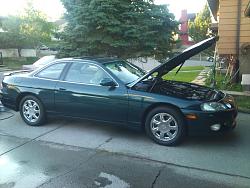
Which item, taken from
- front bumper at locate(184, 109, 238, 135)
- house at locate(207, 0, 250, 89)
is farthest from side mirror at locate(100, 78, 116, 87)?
house at locate(207, 0, 250, 89)

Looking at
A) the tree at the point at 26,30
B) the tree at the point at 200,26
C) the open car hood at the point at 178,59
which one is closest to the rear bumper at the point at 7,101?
the open car hood at the point at 178,59

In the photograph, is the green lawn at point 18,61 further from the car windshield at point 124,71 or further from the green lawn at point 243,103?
the car windshield at point 124,71

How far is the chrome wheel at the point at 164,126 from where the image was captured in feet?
18.0

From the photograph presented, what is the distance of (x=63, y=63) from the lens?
6664 millimetres

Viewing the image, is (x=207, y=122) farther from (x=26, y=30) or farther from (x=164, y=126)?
(x=26, y=30)

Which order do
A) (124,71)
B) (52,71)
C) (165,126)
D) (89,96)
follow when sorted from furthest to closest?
(52,71)
(124,71)
(89,96)
(165,126)

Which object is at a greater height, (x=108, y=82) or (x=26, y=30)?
(x=26, y=30)

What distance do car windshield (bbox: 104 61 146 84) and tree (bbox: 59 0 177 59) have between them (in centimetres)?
318

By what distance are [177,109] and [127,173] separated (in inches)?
58.9

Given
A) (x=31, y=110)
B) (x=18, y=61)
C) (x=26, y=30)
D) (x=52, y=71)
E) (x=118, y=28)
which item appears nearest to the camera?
(x=52, y=71)

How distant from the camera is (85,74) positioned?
6.38m

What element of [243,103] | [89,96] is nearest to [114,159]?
[89,96]

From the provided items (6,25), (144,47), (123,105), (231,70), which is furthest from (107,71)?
(6,25)

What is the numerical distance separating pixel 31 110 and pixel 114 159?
103 inches
